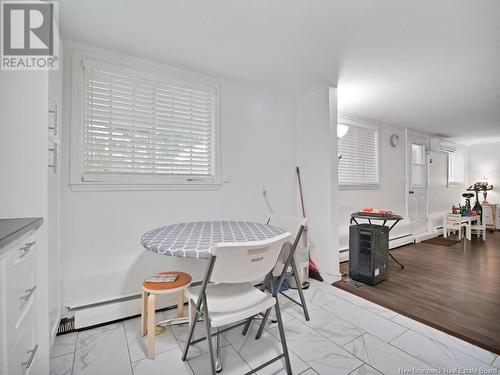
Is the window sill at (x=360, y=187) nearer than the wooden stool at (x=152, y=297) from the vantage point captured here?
No

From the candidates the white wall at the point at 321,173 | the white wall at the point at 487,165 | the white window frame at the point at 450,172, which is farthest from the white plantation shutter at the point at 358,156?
the white wall at the point at 487,165

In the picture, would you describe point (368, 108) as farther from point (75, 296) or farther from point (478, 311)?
point (75, 296)

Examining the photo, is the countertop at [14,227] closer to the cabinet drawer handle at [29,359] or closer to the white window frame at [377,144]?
the cabinet drawer handle at [29,359]

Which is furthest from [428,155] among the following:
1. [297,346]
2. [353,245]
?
[297,346]

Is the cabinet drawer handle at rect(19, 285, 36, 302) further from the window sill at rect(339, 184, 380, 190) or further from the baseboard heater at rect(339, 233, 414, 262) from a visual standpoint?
the baseboard heater at rect(339, 233, 414, 262)

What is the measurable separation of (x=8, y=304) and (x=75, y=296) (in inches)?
47.6

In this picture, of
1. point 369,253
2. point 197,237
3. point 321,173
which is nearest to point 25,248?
point 197,237

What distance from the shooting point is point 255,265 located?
4.06 ft

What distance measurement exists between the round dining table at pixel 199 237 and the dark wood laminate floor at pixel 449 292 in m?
1.52

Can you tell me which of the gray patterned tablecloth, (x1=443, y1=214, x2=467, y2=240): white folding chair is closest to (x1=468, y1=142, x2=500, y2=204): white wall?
(x1=443, y1=214, x2=467, y2=240): white folding chair

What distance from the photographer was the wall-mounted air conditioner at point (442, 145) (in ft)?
17.9

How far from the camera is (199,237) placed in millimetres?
1675
